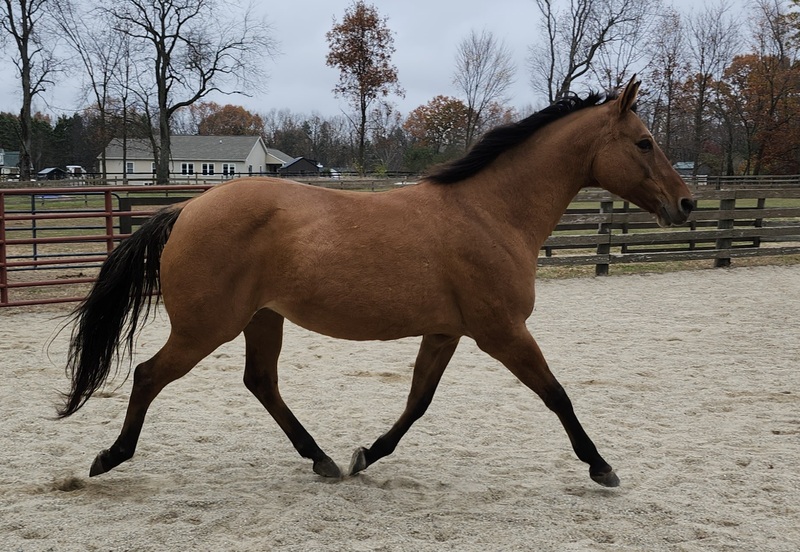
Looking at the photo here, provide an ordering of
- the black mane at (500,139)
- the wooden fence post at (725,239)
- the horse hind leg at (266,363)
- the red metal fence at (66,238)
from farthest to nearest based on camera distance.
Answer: the wooden fence post at (725,239), the red metal fence at (66,238), the horse hind leg at (266,363), the black mane at (500,139)

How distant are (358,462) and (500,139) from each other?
6.32ft

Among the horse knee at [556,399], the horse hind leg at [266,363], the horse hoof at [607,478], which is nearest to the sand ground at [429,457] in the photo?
the horse hoof at [607,478]

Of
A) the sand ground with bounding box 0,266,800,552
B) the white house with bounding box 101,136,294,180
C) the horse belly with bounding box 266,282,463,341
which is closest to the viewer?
the sand ground with bounding box 0,266,800,552

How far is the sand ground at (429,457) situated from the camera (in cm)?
277

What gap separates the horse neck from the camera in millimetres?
3408

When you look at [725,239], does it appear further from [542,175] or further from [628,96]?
[542,175]

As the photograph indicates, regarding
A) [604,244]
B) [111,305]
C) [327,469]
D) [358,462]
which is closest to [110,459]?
[111,305]

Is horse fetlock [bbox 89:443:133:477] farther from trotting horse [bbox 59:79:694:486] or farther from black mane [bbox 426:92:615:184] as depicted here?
black mane [bbox 426:92:615:184]

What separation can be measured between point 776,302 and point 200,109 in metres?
71.5

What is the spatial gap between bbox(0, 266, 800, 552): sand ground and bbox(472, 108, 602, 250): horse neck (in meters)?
1.35

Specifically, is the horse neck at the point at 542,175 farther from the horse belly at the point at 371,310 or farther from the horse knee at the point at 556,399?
the horse knee at the point at 556,399

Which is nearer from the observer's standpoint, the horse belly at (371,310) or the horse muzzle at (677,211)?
the horse belly at (371,310)

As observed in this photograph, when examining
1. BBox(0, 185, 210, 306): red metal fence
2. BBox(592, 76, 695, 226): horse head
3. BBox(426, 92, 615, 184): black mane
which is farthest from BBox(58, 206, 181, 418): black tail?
BBox(0, 185, 210, 306): red metal fence

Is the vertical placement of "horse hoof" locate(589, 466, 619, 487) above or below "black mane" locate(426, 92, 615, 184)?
below
